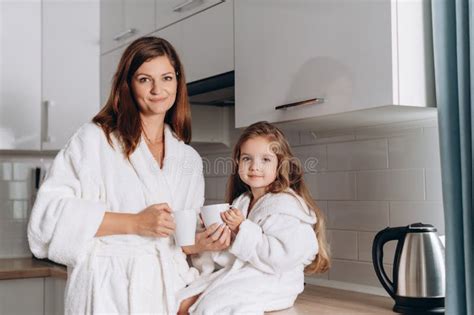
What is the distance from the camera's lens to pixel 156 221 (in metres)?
1.50

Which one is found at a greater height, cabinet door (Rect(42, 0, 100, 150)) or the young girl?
Answer: cabinet door (Rect(42, 0, 100, 150))

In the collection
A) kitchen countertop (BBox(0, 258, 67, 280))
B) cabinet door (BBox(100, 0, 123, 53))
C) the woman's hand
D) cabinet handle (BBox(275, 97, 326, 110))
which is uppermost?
cabinet door (BBox(100, 0, 123, 53))

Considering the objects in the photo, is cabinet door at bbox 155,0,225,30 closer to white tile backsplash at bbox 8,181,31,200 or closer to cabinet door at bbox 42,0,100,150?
cabinet door at bbox 42,0,100,150

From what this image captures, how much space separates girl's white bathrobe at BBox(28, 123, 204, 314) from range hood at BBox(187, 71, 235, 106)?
55 cm

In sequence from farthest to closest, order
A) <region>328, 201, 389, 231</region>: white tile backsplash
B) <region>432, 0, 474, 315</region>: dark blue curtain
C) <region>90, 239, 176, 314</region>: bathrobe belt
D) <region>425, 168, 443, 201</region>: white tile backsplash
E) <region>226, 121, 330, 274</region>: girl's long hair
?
1. <region>328, 201, 389, 231</region>: white tile backsplash
2. <region>425, 168, 443, 201</region>: white tile backsplash
3. <region>226, 121, 330, 274</region>: girl's long hair
4. <region>90, 239, 176, 314</region>: bathrobe belt
5. <region>432, 0, 474, 315</region>: dark blue curtain

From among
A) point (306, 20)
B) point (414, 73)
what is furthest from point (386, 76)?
point (306, 20)

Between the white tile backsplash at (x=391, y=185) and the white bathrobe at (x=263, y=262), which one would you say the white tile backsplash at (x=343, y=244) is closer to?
the white tile backsplash at (x=391, y=185)

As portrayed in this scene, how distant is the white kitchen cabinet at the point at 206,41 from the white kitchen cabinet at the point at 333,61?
0.06 metres

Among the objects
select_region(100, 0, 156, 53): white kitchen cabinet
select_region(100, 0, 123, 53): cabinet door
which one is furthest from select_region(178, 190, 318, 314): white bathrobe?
select_region(100, 0, 123, 53): cabinet door

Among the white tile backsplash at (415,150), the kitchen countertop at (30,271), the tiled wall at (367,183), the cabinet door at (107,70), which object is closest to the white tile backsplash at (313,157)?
the tiled wall at (367,183)

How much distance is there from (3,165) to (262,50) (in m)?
1.77

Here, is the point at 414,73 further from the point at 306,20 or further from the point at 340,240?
the point at 340,240

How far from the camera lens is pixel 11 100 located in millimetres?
2885

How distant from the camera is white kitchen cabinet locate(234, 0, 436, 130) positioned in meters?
1.52
